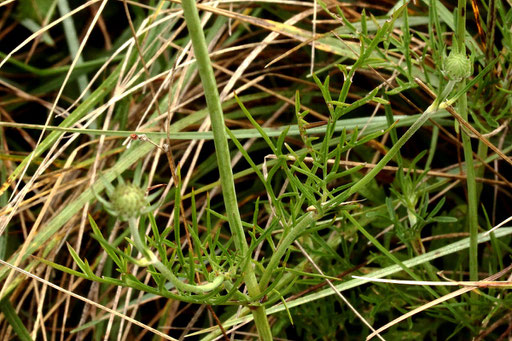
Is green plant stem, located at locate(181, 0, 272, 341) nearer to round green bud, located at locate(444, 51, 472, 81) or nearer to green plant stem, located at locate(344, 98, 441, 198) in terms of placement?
green plant stem, located at locate(344, 98, 441, 198)

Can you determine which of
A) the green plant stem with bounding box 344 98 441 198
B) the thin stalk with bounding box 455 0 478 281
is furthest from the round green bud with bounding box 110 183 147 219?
the thin stalk with bounding box 455 0 478 281

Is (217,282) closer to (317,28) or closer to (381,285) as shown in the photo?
(381,285)

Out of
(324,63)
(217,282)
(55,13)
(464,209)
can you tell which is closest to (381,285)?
(464,209)

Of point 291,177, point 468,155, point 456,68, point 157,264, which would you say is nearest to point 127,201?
point 157,264

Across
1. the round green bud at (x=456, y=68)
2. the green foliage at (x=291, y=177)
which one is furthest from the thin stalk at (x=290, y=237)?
the round green bud at (x=456, y=68)

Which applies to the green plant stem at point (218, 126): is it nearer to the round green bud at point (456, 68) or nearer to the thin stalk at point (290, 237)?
the thin stalk at point (290, 237)

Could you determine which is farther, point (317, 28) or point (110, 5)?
point (110, 5)
